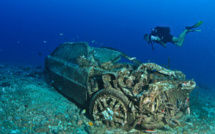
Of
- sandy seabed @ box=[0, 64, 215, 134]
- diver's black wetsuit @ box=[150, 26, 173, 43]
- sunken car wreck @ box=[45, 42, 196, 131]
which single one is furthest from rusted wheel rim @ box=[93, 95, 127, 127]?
diver's black wetsuit @ box=[150, 26, 173, 43]

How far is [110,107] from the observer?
3.73 metres

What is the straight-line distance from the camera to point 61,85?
17.7 ft

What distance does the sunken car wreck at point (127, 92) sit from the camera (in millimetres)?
3506

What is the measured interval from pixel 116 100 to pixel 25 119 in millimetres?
2417

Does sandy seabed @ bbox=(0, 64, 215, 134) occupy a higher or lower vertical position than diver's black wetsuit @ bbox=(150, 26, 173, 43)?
lower

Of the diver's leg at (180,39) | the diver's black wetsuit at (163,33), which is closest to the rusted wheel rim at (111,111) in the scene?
the diver's black wetsuit at (163,33)

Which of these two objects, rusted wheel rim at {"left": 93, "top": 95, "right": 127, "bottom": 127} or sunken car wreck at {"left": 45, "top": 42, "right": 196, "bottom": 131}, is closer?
sunken car wreck at {"left": 45, "top": 42, "right": 196, "bottom": 131}

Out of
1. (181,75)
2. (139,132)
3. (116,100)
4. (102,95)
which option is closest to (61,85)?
(102,95)

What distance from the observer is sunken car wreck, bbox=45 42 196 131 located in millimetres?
3506

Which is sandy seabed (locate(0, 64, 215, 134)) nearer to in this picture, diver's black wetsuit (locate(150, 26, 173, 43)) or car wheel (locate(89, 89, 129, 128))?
car wheel (locate(89, 89, 129, 128))

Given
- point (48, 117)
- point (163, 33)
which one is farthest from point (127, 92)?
point (163, 33)

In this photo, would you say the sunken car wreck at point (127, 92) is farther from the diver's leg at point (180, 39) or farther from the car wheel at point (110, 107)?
the diver's leg at point (180, 39)

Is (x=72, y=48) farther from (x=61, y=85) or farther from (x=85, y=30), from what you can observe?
(x=85, y=30)

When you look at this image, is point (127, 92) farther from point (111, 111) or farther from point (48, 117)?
point (48, 117)
